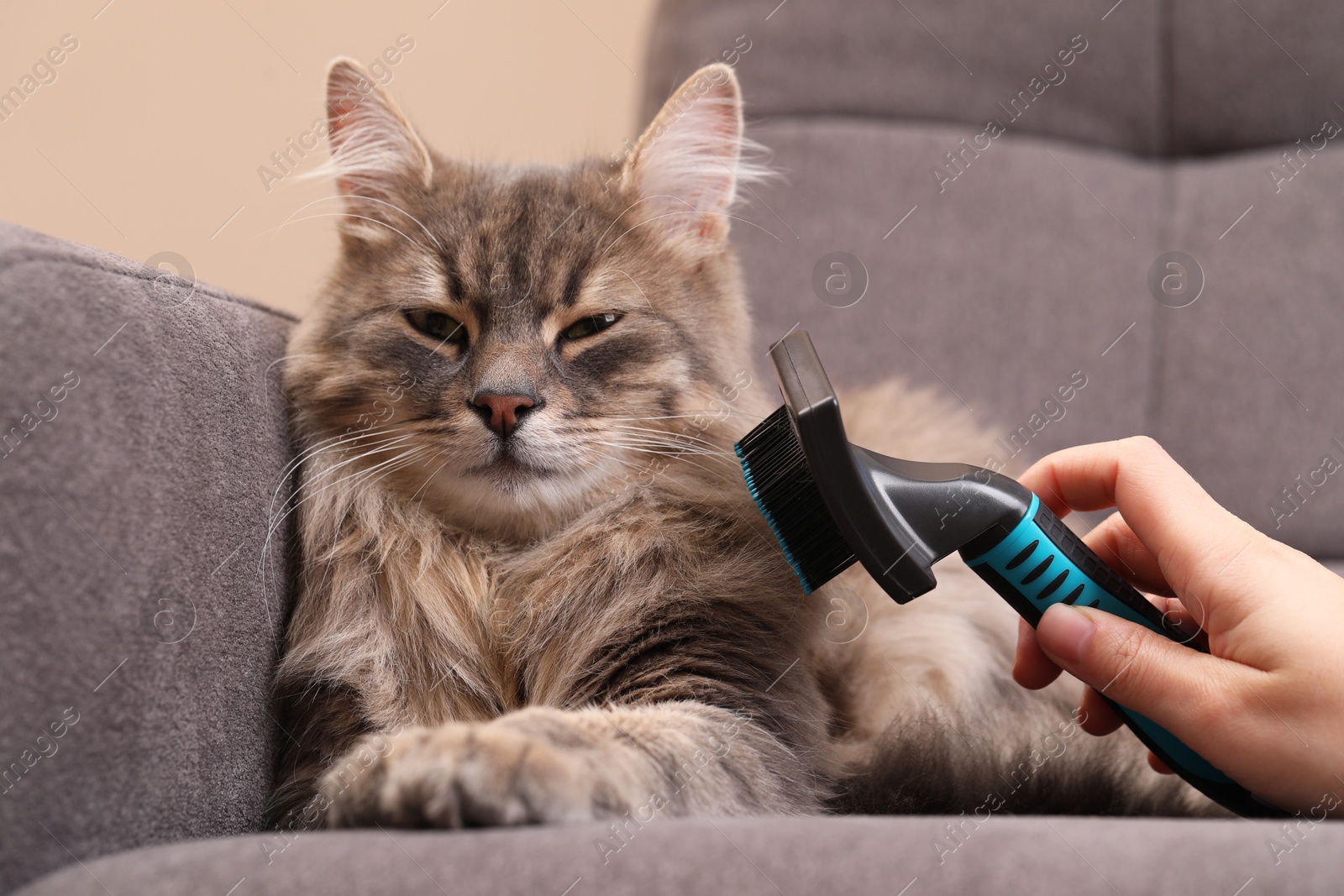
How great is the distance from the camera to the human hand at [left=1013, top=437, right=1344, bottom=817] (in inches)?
30.4

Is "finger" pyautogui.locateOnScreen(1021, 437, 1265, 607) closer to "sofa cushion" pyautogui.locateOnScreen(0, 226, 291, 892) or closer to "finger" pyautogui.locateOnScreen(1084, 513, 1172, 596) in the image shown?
"finger" pyautogui.locateOnScreen(1084, 513, 1172, 596)

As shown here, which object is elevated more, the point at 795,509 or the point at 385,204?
the point at 385,204

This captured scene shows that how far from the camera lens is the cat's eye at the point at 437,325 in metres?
1.16

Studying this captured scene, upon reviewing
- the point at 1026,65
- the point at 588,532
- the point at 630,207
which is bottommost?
the point at 588,532

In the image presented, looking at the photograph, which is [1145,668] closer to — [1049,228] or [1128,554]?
[1128,554]

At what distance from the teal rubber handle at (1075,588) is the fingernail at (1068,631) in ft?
0.11

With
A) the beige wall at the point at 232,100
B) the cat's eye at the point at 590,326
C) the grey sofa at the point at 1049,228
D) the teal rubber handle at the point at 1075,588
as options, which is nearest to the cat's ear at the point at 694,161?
the cat's eye at the point at 590,326

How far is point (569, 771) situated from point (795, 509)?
1.19 ft

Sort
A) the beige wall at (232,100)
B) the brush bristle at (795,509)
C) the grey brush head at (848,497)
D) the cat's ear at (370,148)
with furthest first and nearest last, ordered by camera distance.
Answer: the beige wall at (232,100), the cat's ear at (370,148), the brush bristle at (795,509), the grey brush head at (848,497)

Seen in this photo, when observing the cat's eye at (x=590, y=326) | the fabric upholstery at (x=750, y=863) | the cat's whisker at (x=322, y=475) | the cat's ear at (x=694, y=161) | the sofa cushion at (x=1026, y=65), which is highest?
the sofa cushion at (x=1026, y=65)

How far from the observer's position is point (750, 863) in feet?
1.96

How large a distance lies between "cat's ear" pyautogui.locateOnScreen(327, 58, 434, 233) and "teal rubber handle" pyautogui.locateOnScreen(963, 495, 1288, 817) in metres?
0.93

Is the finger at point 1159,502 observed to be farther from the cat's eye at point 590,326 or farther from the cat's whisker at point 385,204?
the cat's whisker at point 385,204

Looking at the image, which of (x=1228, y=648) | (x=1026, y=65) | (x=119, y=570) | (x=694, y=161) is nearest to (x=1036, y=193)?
(x=1026, y=65)
